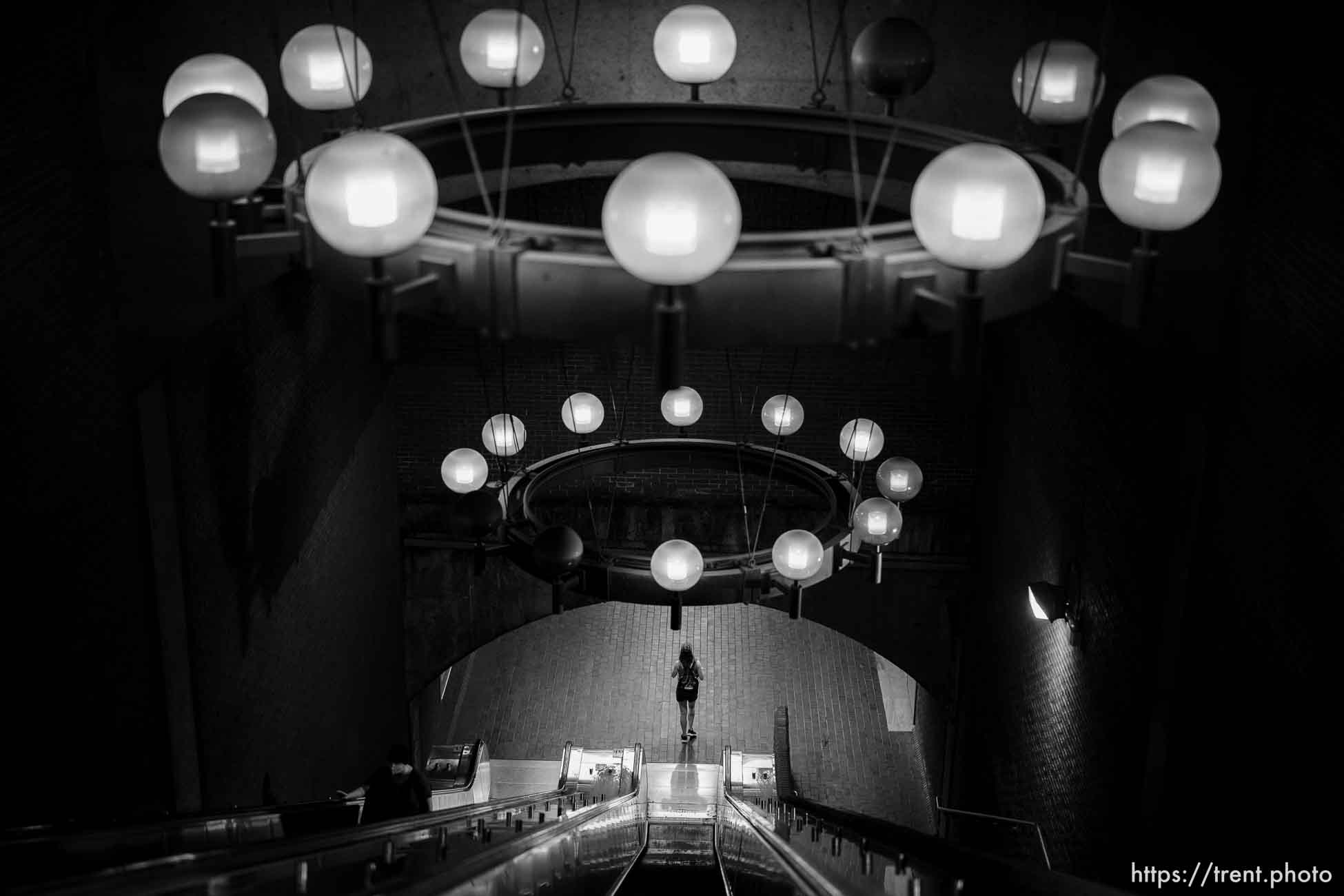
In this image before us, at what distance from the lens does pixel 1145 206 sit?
2.93 m

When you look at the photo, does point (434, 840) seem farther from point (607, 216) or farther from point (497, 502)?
point (607, 216)

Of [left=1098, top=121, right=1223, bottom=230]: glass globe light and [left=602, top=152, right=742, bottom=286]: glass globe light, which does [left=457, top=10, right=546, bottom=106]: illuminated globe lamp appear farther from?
[left=1098, top=121, right=1223, bottom=230]: glass globe light

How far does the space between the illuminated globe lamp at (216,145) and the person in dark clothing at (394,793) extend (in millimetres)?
4552

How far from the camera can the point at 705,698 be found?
14664mm

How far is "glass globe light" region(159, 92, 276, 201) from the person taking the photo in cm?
300

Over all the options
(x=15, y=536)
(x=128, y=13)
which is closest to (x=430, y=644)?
(x=15, y=536)

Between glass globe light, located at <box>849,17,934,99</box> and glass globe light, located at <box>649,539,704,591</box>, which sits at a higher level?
glass globe light, located at <box>849,17,934,99</box>

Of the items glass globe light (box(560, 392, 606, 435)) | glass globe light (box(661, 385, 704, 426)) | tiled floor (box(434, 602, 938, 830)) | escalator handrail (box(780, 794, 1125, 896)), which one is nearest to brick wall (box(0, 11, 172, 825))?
glass globe light (box(560, 392, 606, 435))

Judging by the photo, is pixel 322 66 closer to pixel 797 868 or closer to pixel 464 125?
pixel 464 125

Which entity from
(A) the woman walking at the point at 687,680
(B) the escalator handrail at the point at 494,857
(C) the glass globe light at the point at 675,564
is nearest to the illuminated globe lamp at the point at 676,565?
(C) the glass globe light at the point at 675,564

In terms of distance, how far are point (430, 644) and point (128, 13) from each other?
7.61 metres

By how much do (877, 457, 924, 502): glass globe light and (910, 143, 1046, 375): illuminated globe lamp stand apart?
4230 millimetres

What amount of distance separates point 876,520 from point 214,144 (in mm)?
4324

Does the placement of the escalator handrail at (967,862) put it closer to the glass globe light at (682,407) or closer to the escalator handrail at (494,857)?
the escalator handrail at (494,857)
